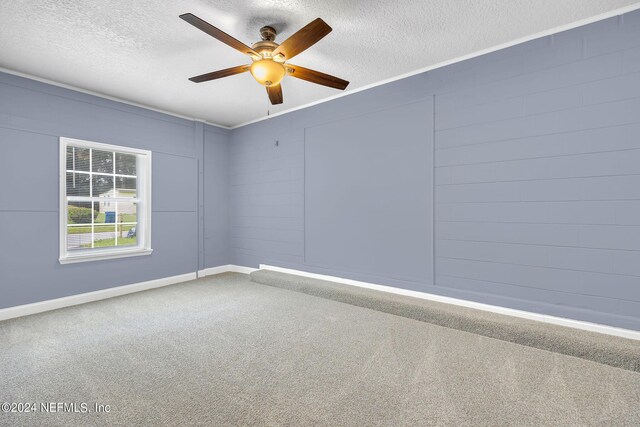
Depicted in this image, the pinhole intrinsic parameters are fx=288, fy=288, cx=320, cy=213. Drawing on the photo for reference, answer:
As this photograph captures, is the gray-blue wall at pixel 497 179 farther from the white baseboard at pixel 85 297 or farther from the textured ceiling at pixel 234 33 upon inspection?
the white baseboard at pixel 85 297

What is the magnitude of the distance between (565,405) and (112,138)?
5653mm

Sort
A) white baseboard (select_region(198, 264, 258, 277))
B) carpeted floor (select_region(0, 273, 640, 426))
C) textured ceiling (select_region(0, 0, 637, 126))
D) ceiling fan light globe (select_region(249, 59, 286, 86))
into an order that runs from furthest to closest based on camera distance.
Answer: white baseboard (select_region(198, 264, 258, 277)) → ceiling fan light globe (select_region(249, 59, 286, 86)) → textured ceiling (select_region(0, 0, 637, 126)) → carpeted floor (select_region(0, 273, 640, 426))

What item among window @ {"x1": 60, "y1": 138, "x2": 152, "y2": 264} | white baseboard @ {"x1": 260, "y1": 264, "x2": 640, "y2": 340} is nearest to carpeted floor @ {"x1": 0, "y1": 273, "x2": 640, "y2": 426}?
white baseboard @ {"x1": 260, "y1": 264, "x2": 640, "y2": 340}

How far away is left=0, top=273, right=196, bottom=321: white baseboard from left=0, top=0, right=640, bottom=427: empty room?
0.03 meters

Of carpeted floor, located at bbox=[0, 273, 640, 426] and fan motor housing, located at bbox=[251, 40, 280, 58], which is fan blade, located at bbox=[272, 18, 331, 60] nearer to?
fan motor housing, located at bbox=[251, 40, 280, 58]

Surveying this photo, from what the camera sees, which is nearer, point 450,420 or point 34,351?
point 450,420

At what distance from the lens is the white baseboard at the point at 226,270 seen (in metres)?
5.37

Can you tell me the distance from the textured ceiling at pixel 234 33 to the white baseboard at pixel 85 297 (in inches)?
110

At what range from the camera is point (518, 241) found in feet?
9.53

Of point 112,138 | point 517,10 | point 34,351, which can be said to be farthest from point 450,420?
point 112,138

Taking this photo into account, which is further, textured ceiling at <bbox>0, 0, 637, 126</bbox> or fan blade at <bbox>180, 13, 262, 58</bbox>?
textured ceiling at <bbox>0, 0, 637, 126</bbox>

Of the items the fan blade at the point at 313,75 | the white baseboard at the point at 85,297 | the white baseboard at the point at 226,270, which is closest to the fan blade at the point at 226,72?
the fan blade at the point at 313,75

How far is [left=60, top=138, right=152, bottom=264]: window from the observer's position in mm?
3822

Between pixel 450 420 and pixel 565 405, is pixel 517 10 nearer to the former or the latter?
pixel 565 405
